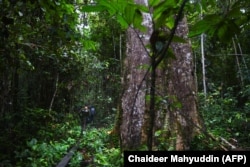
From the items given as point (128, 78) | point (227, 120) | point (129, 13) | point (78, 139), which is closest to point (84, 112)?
point (78, 139)

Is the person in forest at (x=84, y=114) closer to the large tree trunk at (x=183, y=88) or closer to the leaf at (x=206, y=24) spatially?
the large tree trunk at (x=183, y=88)

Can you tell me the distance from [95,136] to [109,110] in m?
10.1

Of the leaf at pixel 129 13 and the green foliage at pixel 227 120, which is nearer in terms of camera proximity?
the leaf at pixel 129 13

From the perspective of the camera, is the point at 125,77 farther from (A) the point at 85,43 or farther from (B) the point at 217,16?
(B) the point at 217,16

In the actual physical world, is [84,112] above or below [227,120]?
above

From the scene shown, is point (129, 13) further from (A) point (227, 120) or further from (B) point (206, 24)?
(A) point (227, 120)

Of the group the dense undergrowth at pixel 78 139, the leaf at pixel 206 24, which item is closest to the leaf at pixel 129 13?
the leaf at pixel 206 24
